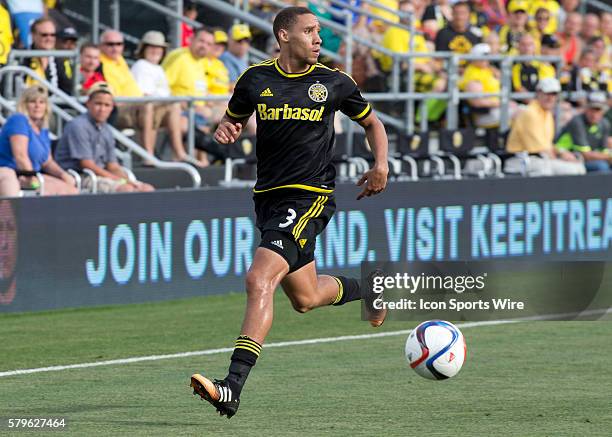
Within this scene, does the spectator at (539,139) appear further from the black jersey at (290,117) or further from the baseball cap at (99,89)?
the black jersey at (290,117)

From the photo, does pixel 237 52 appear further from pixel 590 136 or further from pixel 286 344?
pixel 286 344

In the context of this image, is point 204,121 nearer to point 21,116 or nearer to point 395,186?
point 395,186

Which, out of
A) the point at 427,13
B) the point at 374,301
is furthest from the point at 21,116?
the point at 427,13

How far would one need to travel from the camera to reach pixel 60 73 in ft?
50.6

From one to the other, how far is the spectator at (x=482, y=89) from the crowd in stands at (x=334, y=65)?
18 millimetres

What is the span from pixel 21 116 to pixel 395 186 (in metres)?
3.92

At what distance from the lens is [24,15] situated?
15758 millimetres

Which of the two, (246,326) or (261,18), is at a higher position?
(261,18)

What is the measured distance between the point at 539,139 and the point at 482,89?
1460mm

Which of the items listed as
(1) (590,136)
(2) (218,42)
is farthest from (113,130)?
(1) (590,136)

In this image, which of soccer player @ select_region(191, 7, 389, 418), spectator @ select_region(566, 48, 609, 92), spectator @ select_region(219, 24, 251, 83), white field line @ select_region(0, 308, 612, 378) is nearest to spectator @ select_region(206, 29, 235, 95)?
spectator @ select_region(219, 24, 251, 83)

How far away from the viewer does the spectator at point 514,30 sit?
2120 centimetres

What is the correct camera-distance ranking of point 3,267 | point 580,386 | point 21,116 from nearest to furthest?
point 580,386 < point 3,267 < point 21,116

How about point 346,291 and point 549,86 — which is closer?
point 346,291
